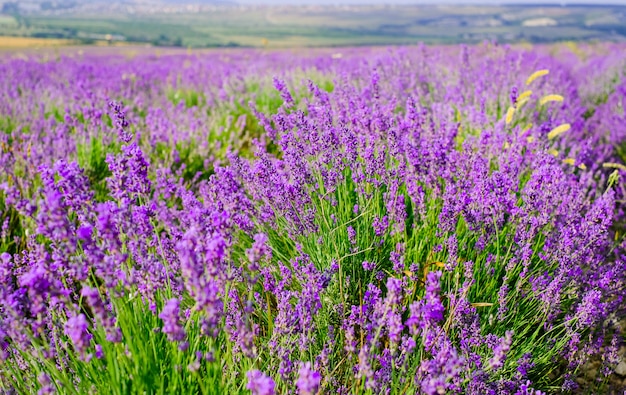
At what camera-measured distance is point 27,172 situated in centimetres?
356

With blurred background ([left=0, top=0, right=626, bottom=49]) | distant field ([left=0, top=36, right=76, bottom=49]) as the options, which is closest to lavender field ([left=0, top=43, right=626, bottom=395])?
distant field ([left=0, top=36, right=76, bottom=49])

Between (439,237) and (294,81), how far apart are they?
16.0 ft

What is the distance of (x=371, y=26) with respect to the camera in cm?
9981

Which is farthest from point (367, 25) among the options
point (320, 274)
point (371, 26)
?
point (320, 274)

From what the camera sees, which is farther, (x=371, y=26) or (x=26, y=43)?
(x=371, y=26)

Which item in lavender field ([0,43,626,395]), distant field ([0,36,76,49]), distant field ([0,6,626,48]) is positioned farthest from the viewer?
distant field ([0,6,626,48])

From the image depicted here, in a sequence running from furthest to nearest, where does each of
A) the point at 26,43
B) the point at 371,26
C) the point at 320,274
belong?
1. the point at 371,26
2. the point at 26,43
3. the point at 320,274

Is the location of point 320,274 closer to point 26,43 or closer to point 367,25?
point 26,43

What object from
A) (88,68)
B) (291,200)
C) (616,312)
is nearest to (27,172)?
(291,200)

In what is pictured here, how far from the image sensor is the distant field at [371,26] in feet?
209

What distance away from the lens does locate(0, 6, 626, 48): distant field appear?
6375 cm

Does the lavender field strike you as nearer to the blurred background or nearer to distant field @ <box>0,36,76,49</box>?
distant field @ <box>0,36,76,49</box>

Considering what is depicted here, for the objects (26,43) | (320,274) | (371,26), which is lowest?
(26,43)

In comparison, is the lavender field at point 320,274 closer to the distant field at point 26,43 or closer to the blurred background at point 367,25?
the distant field at point 26,43
